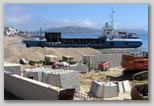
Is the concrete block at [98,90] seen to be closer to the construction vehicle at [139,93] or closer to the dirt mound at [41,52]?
the construction vehicle at [139,93]

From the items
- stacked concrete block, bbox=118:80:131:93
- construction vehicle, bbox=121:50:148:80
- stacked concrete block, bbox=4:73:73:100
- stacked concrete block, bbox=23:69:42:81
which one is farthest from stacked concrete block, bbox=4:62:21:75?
construction vehicle, bbox=121:50:148:80

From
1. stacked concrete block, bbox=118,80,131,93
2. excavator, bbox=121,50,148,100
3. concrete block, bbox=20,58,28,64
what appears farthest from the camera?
concrete block, bbox=20,58,28,64

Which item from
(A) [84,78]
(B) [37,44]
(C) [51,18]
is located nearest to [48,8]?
(C) [51,18]

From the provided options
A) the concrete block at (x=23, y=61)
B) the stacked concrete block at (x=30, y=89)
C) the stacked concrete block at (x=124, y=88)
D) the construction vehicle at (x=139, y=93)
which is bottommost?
the stacked concrete block at (x=124, y=88)

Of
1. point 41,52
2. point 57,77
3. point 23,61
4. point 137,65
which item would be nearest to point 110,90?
point 57,77

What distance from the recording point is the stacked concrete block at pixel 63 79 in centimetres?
704

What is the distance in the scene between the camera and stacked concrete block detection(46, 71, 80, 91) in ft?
23.1

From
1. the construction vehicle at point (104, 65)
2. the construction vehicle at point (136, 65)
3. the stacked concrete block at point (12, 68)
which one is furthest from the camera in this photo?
the construction vehicle at point (104, 65)

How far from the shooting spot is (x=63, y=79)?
709cm

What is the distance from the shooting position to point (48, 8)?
22.2 ft

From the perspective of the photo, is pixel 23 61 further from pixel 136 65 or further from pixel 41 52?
pixel 136 65

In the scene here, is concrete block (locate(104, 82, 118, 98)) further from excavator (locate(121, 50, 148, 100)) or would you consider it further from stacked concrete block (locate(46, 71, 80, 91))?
excavator (locate(121, 50, 148, 100))

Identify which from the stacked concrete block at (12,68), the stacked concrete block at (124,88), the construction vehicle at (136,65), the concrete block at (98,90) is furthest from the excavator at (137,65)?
the stacked concrete block at (12,68)

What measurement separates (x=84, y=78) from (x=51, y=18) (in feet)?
11.1
